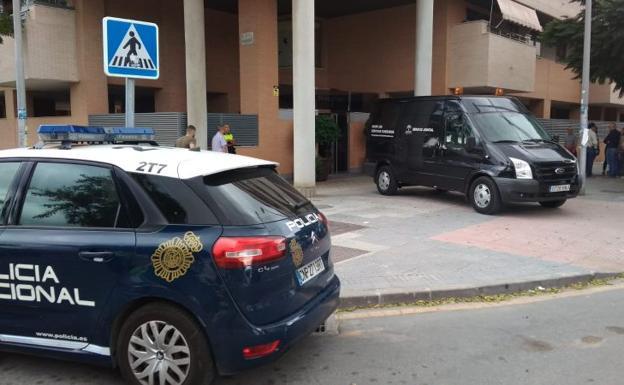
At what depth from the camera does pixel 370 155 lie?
14.4 m

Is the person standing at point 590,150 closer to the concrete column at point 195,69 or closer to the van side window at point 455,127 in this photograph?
the van side window at point 455,127

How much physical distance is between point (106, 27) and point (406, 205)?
8066 mm

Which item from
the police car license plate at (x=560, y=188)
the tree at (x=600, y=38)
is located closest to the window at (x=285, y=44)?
the tree at (x=600, y=38)

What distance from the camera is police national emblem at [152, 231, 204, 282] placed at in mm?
3541

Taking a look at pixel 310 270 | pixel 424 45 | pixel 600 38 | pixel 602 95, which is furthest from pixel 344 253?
pixel 602 95

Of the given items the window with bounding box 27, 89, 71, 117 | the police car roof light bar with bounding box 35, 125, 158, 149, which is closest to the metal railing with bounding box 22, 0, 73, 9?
the window with bounding box 27, 89, 71, 117

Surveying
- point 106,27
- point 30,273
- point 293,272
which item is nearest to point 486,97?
point 106,27

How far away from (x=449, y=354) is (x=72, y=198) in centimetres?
313

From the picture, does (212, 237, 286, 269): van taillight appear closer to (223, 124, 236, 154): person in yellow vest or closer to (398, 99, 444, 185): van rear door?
(398, 99, 444, 185): van rear door

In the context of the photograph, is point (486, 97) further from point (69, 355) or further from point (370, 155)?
point (69, 355)

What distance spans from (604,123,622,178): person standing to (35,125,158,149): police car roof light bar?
18030 mm

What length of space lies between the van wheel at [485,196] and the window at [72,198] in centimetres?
845

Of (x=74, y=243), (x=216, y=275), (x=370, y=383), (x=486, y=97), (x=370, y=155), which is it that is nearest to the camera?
(x=216, y=275)

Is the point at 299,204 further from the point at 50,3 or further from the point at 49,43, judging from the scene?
the point at 50,3
